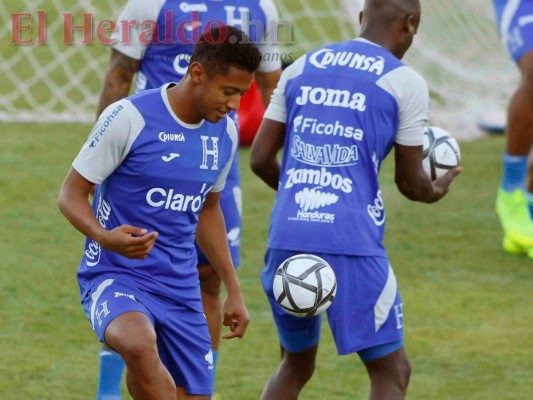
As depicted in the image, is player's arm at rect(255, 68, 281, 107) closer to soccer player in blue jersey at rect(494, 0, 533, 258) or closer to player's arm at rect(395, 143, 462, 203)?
player's arm at rect(395, 143, 462, 203)

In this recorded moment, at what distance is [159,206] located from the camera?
4.32 meters

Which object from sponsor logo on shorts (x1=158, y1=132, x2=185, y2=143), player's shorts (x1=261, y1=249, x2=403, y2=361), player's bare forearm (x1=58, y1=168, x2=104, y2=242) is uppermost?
sponsor logo on shorts (x1=158, y1=132, x2=185, y2=143)

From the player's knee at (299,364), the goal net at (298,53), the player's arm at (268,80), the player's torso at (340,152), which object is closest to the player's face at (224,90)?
the player's torso at (340,152)

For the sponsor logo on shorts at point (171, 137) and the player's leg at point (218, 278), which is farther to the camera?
the player's leg at point (218, 278)

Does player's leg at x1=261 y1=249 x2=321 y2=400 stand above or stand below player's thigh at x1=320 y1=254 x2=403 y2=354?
below

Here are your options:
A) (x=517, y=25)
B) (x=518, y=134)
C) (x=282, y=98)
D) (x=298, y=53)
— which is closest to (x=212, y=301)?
(x=282, y=98)

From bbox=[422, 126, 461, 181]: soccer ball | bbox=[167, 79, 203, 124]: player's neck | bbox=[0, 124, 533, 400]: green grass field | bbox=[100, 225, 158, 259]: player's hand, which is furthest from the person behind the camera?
bbox=[0, 124, 533, 400]: green grass field

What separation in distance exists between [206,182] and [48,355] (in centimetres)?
197

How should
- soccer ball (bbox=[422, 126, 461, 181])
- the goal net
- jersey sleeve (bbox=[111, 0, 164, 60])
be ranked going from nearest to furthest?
1. soccer ball (bbox=[422, 126, 461, 181])
2. jersey sleeve (bbox=[111, 0, 164, 60])
3. the goal net

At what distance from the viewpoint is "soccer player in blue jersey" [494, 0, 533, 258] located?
7.73 meters

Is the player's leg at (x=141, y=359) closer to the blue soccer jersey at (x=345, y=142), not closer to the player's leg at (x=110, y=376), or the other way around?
the blue soccer jersey at (x=345, y=142)

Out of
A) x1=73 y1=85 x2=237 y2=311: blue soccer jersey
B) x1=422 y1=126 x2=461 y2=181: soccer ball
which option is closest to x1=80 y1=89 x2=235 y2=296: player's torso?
x1=73 y1=85 x2=237 y2=311: blue soccer jersey

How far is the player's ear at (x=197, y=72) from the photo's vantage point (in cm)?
427

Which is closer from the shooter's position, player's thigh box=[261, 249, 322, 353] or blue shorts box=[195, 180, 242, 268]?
player's thigh box=[261, 249, 322, 353]
